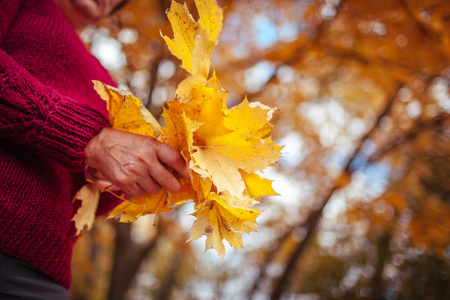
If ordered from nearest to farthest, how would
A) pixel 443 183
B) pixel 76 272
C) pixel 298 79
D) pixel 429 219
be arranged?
pixel 429 219 → pixel 298 79 → pixel 443 183 → pixel 76 272

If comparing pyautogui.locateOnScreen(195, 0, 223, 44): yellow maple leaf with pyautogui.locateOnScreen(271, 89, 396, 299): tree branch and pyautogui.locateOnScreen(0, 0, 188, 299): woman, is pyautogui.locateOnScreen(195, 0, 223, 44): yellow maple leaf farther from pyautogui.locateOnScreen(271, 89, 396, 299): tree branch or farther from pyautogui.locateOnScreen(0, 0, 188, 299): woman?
pyautogui.locateOnScreen(271, 89, 396, 299): tree branch

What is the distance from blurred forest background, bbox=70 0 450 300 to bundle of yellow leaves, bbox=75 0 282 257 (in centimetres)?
74

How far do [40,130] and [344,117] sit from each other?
664cm

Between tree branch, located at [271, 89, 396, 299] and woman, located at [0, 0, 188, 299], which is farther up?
woman, located at [0, 0, 188, 299]

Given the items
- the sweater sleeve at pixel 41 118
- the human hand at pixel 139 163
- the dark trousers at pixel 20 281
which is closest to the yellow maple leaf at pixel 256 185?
the human hand at pixel 139 163

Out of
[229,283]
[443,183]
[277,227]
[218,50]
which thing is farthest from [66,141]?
[229,283]

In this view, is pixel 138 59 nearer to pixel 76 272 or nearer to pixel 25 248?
pixel 25 248

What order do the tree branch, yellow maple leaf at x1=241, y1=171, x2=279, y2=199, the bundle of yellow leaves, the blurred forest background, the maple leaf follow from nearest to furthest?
the bundle of yellow leaves → yellow maple leaf at x1=241, y1=171, x2=279, y2=199 → the maple leaf → the blurred forest background → the tree branch

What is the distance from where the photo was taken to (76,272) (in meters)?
9.38

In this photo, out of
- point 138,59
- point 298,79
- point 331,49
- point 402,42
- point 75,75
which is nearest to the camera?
point 75,75

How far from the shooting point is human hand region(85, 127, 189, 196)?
0.78 metres

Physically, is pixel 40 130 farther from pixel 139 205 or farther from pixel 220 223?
pixel 220 223

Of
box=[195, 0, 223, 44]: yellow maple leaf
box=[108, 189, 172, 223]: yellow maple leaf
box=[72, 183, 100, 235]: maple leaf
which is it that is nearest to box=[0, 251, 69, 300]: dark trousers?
box=[72, 183, 100, 235]: maple leaf

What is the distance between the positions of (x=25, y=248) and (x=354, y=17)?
10.6 ft
